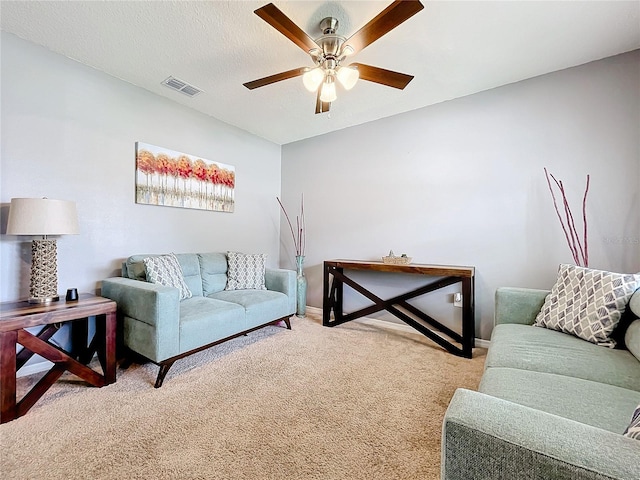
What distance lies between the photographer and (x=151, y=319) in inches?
74.7

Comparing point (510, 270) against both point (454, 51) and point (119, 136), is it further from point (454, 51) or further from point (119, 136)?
point (119, 136)

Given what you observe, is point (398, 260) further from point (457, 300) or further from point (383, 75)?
point (383, 75)

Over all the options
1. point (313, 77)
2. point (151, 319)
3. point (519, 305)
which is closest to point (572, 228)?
point (519, 305)

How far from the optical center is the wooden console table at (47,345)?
153cm

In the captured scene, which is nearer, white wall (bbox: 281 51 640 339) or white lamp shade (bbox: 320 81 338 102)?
white lamp shade (bbox: 320 81 338 102)

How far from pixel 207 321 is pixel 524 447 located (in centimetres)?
207

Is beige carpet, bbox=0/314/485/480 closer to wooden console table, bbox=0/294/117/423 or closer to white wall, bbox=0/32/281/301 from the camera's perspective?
wooden console table, bbox=0/294/117/423

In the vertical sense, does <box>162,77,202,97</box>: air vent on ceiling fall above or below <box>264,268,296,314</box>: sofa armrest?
above

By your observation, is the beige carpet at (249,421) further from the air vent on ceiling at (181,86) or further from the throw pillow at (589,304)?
the air vent on ceiling at (181,86)

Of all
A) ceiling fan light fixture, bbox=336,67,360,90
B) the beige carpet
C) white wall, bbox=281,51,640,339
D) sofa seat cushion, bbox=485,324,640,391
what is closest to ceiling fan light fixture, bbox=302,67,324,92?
ceiling fan light fixture, bbox=336,67,360,90

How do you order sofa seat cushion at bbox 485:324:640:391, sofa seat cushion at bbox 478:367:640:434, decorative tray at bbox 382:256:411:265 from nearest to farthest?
sofa seat cushion at bbox 478:367:640:434
sofa seat cushion at bbox 485:324:640:391
decorative tray at bbox 382:256:411:265

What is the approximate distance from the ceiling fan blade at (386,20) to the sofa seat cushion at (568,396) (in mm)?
1750

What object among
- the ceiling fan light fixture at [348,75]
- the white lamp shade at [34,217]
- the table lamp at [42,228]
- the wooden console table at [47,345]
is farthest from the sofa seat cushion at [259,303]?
the ceiling fan light fixture at [348,75]

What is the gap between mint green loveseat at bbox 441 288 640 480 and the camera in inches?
21.3
